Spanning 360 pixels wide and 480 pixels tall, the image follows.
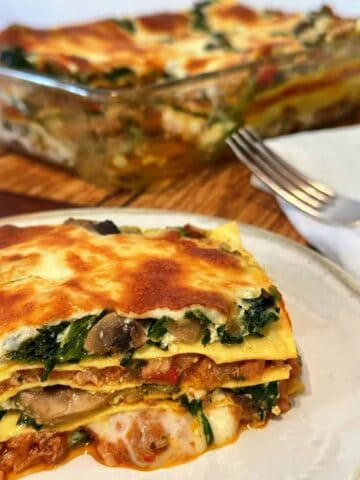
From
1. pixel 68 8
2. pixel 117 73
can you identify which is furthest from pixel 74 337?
pixel 68 8

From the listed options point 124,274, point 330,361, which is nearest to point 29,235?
point 124,274

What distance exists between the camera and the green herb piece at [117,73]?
10.3ft

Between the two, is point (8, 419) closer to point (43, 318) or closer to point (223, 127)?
point (43, 318)

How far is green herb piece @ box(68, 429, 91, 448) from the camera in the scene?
1.55m

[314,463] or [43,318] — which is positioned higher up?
[43,318]

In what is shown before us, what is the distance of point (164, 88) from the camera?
267 centimetres

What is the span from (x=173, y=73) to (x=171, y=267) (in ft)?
5.81

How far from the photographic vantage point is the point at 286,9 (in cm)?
439

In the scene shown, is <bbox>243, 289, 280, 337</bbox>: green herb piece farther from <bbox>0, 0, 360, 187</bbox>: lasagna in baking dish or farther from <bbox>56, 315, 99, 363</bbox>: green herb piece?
<bbox>0, 0, 360, 187</bbox>: lasagna in baking dish

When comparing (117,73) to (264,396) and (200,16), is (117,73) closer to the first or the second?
(200,16)

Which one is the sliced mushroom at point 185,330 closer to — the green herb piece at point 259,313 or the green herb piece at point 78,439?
the green herb piece at point 259,313

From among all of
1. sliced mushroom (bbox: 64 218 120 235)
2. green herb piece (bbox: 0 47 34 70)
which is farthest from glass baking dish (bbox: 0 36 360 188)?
sliced mushroom (bbox: 64 218 120 235)

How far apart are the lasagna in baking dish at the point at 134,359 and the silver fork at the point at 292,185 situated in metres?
0.66

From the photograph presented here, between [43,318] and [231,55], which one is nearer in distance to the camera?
[43,318]
